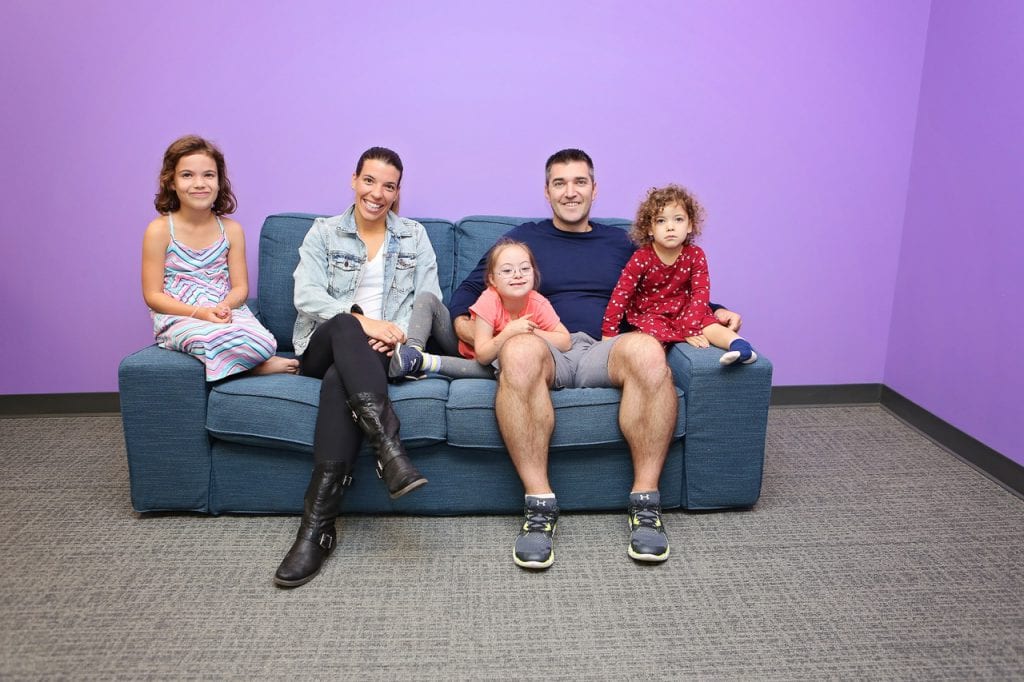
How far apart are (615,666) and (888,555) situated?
933mm

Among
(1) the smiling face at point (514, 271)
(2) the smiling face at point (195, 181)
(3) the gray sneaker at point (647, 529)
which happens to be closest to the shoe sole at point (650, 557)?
(3) the gray sneaker at point (647, 529)

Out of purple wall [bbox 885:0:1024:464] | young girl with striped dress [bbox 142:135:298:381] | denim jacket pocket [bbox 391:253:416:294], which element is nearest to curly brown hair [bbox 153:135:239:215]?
young girl with striped dress [bbox 142:135:298:381]

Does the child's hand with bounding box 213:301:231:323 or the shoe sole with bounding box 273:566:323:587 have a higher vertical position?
the child's hand with bounding box 213:301:231:323

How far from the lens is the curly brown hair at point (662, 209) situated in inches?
97.7

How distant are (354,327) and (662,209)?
3.35ft

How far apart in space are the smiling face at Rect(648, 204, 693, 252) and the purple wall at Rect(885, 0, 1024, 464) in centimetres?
115

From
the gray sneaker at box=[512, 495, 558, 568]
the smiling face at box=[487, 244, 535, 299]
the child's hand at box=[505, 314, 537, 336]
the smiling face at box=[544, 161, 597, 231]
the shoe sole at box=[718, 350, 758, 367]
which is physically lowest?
the gray sneaker at box=[512, 495, 558, 568]

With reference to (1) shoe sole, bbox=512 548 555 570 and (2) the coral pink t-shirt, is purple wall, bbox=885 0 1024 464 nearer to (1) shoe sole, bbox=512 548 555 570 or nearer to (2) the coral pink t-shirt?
(2) the coral pink t-shirt

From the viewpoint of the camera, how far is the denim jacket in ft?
8.31

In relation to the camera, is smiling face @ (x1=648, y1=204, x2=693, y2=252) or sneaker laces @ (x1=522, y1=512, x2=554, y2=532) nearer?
sneaker laces @ (x1=522, y1=512, x2=554, y2=532)

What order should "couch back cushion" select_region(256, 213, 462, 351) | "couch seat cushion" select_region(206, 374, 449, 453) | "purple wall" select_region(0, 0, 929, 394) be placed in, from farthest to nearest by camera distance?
"purple wall" select_region(0, 0, 929, 394) → "couch back cushion" select_region(256, 213, 462, 351) → "couch seat cushion" select_region(206, 374, 449, 453)

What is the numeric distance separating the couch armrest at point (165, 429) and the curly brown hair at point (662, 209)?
1.42 metres

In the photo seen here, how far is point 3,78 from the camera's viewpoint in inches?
114

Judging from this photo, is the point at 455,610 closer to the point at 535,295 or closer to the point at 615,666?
the point at 615,666
